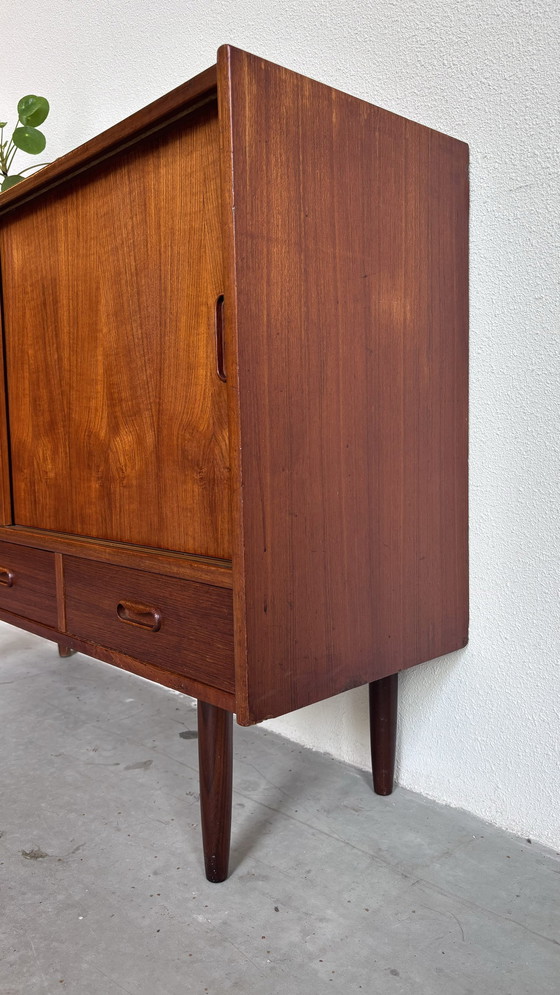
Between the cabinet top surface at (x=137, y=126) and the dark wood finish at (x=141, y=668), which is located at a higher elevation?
the cabinet top surface at (x=137, y=126)

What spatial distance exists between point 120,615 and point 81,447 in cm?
34

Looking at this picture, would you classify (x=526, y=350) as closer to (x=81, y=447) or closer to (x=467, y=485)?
(x=467, y=485)

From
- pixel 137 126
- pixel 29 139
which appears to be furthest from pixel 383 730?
pixel 29 139

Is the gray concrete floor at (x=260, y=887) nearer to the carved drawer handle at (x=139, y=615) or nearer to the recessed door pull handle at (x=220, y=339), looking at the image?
the carved drawer handle at (x=139, y=615)

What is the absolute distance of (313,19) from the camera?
1683mm

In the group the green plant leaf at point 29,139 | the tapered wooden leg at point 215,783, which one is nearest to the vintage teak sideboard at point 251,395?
the tapered wooden leg at point 215,783

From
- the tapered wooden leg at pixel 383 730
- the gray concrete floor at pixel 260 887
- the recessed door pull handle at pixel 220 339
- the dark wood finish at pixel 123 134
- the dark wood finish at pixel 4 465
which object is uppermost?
the dark wood finish at pixel 123 134

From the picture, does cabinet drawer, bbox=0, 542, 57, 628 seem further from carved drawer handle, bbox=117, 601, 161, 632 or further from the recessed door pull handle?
the recessed door pull handle

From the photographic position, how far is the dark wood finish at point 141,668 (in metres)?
1.12

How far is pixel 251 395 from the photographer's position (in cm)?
103

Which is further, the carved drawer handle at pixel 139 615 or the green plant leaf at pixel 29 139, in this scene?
the green plant leaf at pixel 29 139

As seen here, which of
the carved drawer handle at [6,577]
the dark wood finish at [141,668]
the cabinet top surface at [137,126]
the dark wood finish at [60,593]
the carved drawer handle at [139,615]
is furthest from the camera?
the carved drawer handle at [6,577]

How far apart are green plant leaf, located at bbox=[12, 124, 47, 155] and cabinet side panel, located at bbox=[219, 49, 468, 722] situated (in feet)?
4.61

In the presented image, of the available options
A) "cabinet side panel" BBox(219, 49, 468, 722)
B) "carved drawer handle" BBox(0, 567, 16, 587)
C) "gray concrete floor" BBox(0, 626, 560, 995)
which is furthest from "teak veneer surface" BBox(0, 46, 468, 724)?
"gray concrete floor" BBox(0, 626, 560, 995)
